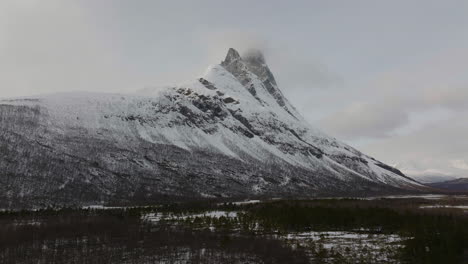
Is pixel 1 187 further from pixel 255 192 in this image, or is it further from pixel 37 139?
pixel 255 192

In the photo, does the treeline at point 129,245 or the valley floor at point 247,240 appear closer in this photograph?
the valley floor at point 247,240

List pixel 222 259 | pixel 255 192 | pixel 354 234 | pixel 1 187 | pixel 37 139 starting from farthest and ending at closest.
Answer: pixel 255 192, pixel 37 139, pixel 1 187, pixel 354 234, pixel 222 259

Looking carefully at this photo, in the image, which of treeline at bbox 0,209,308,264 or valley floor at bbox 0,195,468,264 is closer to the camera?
valley floor at bbox 0,195,468,264

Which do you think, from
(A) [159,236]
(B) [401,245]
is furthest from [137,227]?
(B) [401,245]

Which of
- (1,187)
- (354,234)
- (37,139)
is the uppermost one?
(37,139)

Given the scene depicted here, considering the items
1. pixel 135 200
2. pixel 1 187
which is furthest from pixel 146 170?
pixel 1 187

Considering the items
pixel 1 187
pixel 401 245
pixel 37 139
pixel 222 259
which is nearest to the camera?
pixel 222 259

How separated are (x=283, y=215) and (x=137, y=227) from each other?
25.7 m

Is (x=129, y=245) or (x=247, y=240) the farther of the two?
(x=247, y=240)

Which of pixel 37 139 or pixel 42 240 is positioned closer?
pixel 42 240

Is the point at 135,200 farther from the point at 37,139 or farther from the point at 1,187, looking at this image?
the point at 37,139

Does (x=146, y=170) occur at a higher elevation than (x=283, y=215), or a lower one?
higher

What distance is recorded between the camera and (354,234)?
57719mm

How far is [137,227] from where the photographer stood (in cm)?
6425
